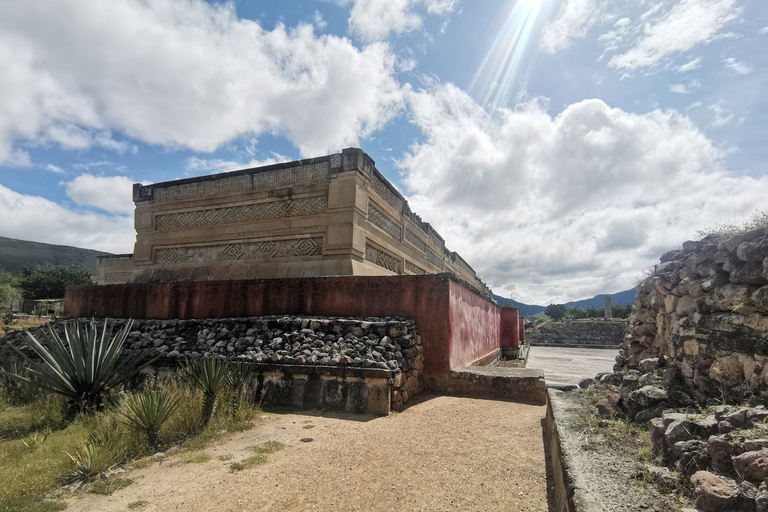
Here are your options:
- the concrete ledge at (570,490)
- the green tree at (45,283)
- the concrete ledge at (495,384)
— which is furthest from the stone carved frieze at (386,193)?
the green tree at (45,283)

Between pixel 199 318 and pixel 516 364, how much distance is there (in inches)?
343

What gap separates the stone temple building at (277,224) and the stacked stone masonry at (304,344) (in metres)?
1.78

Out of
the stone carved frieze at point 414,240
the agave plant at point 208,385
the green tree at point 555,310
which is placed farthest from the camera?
the green tree at point 555,310

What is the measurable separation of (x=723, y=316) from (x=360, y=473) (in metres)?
2.83

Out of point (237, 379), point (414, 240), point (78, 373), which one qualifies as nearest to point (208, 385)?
point (237, 379)

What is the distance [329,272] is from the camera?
7590 millimetres

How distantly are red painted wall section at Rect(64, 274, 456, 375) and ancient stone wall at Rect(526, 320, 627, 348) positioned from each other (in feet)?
72.2

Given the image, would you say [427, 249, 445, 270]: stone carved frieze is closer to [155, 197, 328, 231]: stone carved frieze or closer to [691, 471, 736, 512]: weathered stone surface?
[155, 197, 328, 231]: stone carved frieze

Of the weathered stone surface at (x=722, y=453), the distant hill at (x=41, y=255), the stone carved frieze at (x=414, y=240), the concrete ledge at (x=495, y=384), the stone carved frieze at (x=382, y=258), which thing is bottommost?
the concrete ledge at (x=495, y=384)

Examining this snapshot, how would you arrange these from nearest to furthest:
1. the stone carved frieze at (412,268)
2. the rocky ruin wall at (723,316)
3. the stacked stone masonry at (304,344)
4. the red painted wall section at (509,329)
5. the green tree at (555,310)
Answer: the rocky ruin wall at (723,316), the stacked stone masonry at (304,344), the stone carved frieze at (412,268), the red painted wall section at (509,329), the green tree at (555,310)

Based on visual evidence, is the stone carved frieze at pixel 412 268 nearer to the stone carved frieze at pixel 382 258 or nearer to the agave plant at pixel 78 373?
the stone carved frieze at pixel 382 258

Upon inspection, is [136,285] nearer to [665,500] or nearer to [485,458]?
[485,458]

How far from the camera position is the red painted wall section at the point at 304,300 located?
235 inches

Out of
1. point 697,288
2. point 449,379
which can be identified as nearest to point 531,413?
point 449,379
